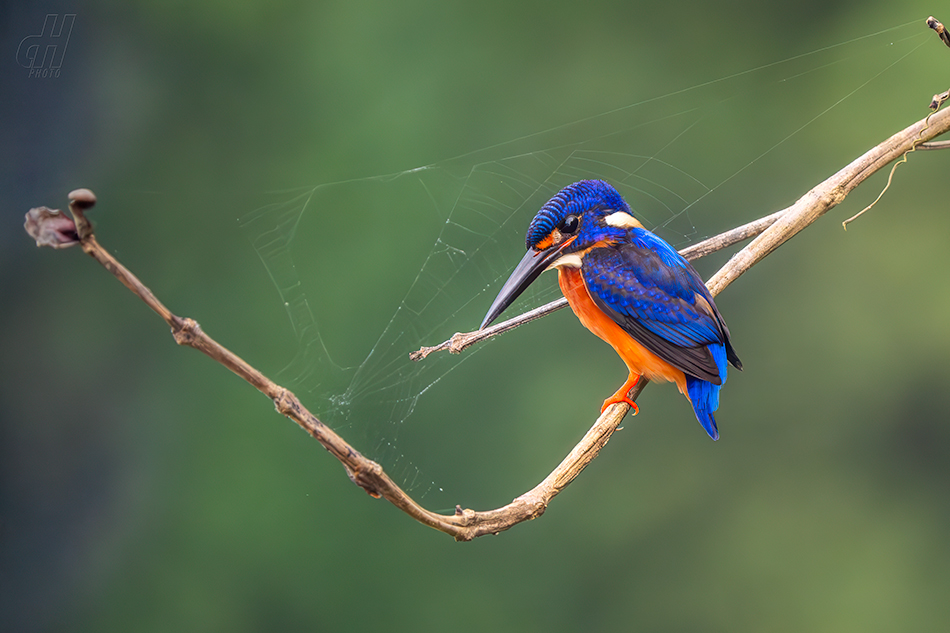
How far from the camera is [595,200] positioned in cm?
83

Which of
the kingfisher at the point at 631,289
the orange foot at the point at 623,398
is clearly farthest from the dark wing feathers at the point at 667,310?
the orange foot at the point at 623,398

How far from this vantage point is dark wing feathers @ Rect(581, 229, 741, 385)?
89cm

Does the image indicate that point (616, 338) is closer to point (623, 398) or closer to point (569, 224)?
point (623, 398)

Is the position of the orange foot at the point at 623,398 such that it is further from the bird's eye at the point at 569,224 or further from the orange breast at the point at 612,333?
the bird's eye at the point at 569,224

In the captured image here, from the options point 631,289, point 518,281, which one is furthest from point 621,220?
point 518,281

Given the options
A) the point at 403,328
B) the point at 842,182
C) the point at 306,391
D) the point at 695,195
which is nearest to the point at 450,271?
the point at 403,328

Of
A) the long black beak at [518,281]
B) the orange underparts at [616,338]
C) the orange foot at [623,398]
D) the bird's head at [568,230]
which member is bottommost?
the orange foot at [623,398]

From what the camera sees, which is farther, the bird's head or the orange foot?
the orange foot

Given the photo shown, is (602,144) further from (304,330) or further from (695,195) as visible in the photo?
(304,330)

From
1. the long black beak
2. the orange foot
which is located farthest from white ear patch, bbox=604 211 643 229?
the orange foot

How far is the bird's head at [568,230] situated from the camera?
0.76m

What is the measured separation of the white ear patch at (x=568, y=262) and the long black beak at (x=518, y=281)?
0.09 ft

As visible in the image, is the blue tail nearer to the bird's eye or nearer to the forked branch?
the forked branch

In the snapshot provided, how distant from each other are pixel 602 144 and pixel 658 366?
304 millimetres
